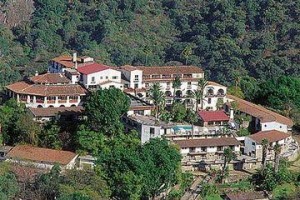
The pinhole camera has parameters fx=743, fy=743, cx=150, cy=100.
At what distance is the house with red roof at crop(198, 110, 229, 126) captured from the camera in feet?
139

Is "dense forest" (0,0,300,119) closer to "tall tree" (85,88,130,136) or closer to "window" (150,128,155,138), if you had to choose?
"tall tree" (85,88,130,136)

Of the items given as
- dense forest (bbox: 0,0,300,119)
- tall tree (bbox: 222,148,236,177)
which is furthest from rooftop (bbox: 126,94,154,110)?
dense forest (bbox: 0,0,300,119)

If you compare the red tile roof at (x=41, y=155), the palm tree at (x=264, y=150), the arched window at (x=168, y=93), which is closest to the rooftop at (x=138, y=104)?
the arched window at (x=168, y=93)

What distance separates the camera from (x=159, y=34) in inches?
3147

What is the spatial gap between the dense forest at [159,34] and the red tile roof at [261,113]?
20.9 meters

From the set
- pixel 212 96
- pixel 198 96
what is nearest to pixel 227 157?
pixel 198 96

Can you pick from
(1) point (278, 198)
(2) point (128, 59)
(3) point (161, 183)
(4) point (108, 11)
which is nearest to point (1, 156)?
(3) point (161, 183)

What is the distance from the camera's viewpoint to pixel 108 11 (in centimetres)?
8094

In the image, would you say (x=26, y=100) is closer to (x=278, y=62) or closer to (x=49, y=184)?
(x=49, y=184)

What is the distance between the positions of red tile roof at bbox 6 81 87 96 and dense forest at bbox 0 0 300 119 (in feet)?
72.2

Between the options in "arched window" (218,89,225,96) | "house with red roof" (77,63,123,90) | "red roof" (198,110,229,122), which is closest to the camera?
"red roof" (198,110,229,122)

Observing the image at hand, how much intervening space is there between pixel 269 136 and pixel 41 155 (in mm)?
13001

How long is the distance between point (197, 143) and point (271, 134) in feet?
15.6

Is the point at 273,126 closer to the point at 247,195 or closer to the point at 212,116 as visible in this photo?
the point at 212,116
